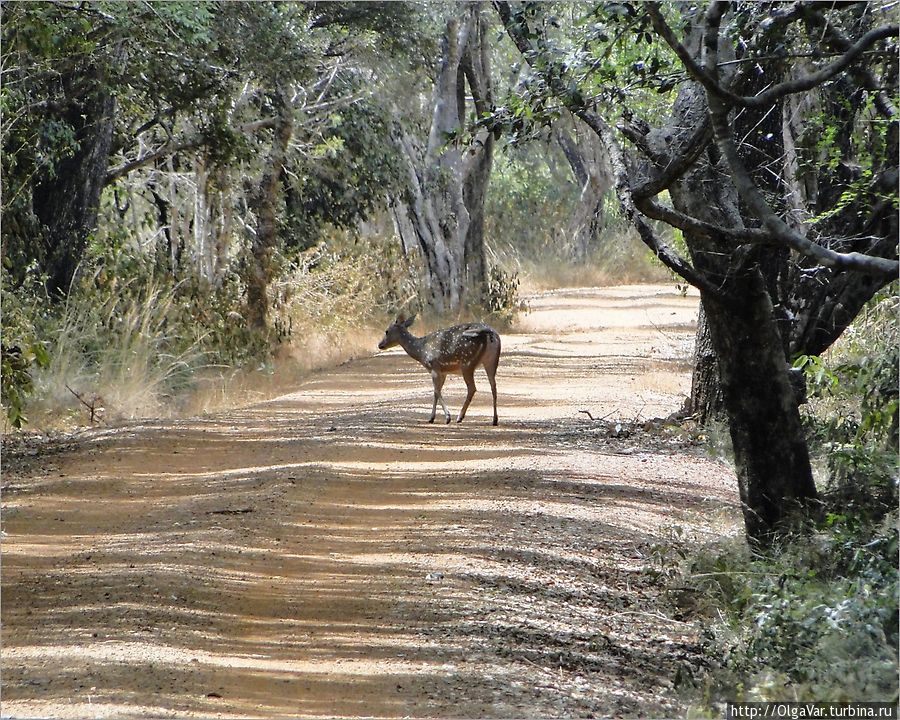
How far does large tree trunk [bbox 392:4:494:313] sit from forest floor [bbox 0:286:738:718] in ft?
29.7

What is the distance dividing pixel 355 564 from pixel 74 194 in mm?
9486

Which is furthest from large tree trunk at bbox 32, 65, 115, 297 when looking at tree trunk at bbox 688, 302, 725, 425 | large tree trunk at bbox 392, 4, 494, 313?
tree trunk at bbox 688, 302, 725, 425

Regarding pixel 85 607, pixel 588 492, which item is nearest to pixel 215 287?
pixel 588 492

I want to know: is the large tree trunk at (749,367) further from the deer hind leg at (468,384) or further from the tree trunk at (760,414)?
the deer hind leg at (468,384)

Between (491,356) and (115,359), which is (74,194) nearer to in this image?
(115,359)

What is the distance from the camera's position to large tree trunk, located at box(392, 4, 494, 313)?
22.1 meters

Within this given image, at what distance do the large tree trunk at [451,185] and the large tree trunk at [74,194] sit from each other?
6.98 meters

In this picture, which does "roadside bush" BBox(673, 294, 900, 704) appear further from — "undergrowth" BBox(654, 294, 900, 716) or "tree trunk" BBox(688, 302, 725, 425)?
"tree trunk" BBox(688, 302, 725, 425)

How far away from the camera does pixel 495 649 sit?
6375 millimetres

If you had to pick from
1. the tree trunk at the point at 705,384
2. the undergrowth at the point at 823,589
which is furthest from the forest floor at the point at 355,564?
the tree trunk at the point at 705,384

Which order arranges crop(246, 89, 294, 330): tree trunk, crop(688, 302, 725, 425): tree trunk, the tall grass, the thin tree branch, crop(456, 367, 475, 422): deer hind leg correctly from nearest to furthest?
the thin tree branch → crop(688, 302, 725, 425): tree trunk → crop(456, 367, 475, 422): deer hind leg → the tall grass → crop(246, 89, 294, 330): tree trunk

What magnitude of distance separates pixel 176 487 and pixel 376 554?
2734 mm

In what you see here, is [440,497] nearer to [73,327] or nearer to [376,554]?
[376,554]

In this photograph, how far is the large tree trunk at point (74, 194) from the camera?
50.8 ft
